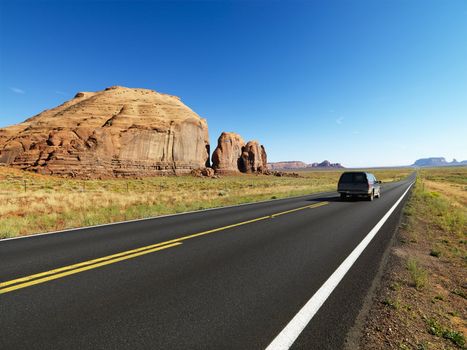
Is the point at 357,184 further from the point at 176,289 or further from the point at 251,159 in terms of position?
the point at 251,159

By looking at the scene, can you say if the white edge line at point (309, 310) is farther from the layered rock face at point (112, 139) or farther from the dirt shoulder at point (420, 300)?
the layered rock face at point (112, 139)

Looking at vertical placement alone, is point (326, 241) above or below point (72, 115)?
below

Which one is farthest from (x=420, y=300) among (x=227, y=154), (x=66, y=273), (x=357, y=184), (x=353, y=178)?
(x=227, y=154)

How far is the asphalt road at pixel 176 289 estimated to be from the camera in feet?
10.0

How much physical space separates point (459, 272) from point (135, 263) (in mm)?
6406

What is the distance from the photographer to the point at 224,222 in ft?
34.8

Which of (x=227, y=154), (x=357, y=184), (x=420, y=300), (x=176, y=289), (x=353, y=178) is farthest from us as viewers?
(x=227, y=154)

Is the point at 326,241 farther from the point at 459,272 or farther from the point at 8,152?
the point at 8,152

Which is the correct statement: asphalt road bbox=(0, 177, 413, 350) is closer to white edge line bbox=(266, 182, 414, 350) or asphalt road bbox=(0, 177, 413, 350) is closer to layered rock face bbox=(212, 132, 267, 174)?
white edge line bbox=(266, 182, 414, 350)

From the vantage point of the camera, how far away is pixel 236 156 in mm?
109062

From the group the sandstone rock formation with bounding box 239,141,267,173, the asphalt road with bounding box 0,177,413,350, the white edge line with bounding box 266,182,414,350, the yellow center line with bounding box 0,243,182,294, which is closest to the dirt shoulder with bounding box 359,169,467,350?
the asphalt road with bounding box 0,177,413,350

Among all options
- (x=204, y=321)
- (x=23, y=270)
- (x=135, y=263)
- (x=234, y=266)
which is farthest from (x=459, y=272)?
(x=23, y=270)

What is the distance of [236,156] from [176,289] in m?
105

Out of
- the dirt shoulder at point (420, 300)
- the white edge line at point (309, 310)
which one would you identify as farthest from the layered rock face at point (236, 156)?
the white edge line at point (309, 310)
